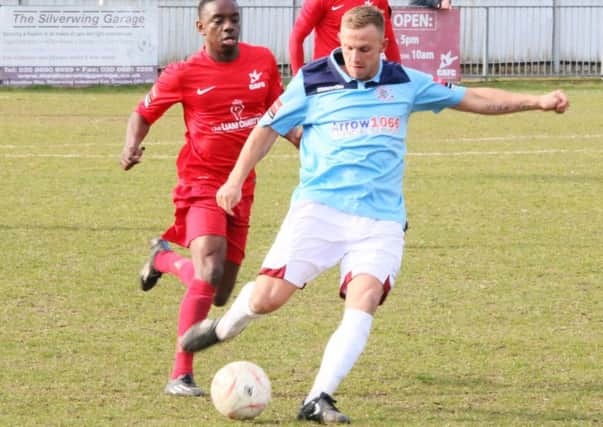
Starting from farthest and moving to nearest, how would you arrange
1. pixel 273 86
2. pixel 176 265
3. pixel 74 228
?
1. pixel 74 228
2. pixel 176 265
3. pixel 273 86

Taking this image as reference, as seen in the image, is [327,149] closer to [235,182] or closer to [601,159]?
[235,182]

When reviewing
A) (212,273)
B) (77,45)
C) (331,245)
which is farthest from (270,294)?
(77,45)

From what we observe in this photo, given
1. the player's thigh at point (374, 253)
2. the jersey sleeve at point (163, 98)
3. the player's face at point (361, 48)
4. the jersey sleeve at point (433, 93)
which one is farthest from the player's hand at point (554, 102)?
the jersey sleeve at point (163, 98)

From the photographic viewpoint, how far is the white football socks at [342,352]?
620 centimetres

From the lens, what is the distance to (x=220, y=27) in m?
7.26

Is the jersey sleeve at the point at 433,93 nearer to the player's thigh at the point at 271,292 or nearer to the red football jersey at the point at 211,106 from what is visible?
the player's thigh at the point at 271,292

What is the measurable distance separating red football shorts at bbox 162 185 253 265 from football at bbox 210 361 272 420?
997 millimetres

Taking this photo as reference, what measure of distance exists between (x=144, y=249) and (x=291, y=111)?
5008mm

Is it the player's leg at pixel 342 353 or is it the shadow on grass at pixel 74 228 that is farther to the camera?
the shadow on grass at pixel 74 228

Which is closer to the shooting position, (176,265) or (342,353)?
(342,353)

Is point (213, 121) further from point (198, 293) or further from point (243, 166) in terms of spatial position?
point (243, 166)

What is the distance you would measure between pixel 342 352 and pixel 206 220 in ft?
4.44

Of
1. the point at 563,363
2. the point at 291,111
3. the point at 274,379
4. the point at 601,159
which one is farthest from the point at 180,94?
the point at 601,159

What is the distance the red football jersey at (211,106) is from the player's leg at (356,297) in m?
1.23
